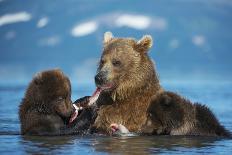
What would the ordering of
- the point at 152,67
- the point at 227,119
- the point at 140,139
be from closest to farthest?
the point at 140,139 < the point at 152,67 < the point at 227,119

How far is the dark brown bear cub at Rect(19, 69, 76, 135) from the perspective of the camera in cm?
1339

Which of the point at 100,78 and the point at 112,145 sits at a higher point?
the point at 100,78

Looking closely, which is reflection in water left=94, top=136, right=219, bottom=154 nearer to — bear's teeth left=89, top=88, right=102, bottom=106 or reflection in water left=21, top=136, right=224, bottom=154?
reflection in water left=21, top=136, right=224, bottom=154

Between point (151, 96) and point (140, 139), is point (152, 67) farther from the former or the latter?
point (140, 139)

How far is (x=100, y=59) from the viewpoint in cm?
1413

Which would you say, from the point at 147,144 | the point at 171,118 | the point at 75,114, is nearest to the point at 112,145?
the point at 147,144

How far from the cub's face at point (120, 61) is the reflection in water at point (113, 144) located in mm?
979

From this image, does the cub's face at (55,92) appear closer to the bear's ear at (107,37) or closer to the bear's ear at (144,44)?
the bear's ear at (107,37)

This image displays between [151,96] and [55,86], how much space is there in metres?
1.55

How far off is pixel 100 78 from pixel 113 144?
1.42m

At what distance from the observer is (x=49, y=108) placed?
532 inches

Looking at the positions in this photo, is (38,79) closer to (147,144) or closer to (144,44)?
(144,44)

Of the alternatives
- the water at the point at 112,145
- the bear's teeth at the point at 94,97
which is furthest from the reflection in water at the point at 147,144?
the bear's teeth at the point at 94,97

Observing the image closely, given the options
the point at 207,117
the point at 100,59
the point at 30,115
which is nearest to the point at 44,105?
the point at 30,115
